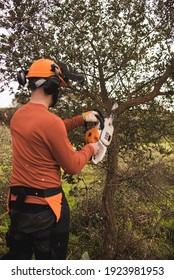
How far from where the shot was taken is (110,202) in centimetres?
503

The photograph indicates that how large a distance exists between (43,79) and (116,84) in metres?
2.19

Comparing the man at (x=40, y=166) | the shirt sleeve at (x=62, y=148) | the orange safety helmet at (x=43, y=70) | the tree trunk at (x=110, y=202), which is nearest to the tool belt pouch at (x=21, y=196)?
the man at (x=40, y=166)

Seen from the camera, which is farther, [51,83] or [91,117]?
[91,117]

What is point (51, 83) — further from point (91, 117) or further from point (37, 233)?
point (37, 233)

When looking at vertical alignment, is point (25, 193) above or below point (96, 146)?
below

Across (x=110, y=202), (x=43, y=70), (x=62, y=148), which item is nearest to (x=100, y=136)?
(x=62, y=148)

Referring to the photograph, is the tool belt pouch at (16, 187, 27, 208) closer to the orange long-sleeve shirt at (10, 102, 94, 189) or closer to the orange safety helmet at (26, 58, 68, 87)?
the orange long-sleeve shirt at (10, 102, 94, 189)

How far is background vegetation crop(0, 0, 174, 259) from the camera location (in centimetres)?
417

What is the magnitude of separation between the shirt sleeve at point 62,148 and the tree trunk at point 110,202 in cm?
207

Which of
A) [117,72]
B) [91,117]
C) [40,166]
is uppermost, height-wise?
[117,72]

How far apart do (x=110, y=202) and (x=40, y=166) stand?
257cm

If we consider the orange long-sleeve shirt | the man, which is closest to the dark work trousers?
the man
